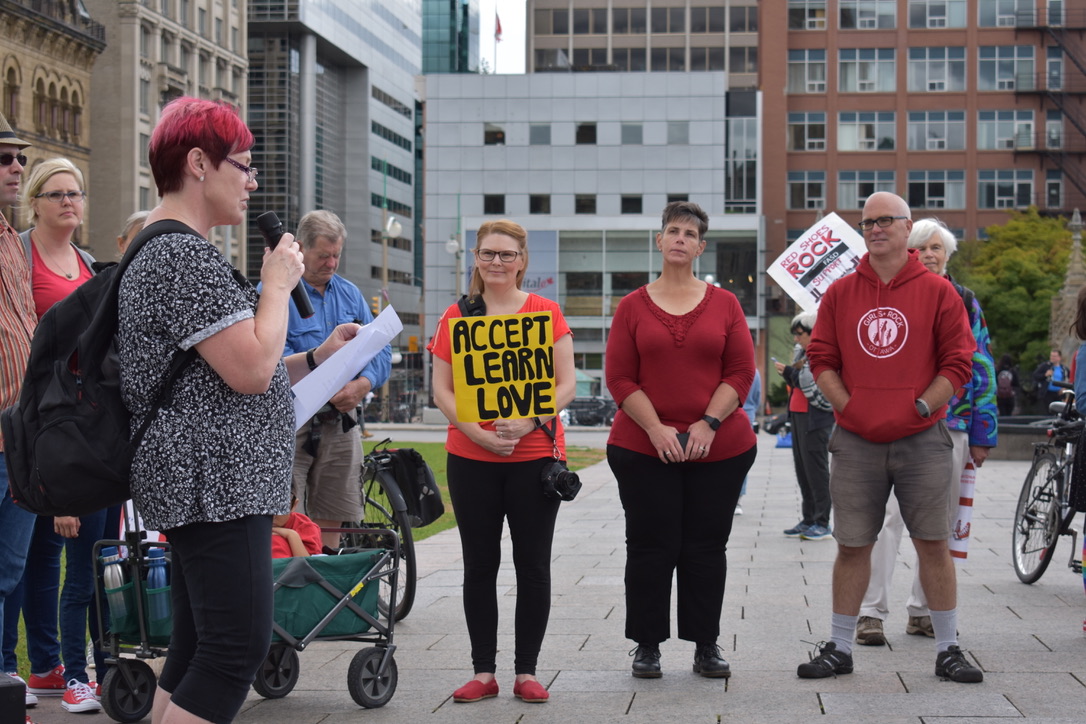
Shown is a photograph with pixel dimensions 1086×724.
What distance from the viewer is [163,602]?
5449 mm

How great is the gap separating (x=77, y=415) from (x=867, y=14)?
78.9m

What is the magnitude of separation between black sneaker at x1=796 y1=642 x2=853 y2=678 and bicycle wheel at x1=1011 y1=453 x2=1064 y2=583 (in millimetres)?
3155

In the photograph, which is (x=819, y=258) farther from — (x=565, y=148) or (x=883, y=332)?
(x=565, y=148)

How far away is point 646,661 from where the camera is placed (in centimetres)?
631

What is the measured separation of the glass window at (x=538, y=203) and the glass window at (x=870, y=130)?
735 inches

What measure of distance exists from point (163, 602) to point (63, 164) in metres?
1.88

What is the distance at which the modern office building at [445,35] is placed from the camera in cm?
15762

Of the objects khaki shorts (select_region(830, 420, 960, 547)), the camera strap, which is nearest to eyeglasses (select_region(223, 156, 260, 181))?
A: the camera strap

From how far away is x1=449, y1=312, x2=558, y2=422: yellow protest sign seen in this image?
6.01m

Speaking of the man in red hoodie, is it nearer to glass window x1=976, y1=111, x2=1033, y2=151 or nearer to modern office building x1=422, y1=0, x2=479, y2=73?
glass window x1=976, y1=111, x2=1033, y2=151

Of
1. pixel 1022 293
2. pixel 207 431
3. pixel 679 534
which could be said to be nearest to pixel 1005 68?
pixel 1022 293

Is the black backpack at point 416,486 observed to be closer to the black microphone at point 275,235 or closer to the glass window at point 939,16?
the black microphone at point 275,235

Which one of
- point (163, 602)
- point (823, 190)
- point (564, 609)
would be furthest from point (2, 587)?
point (823, 190)

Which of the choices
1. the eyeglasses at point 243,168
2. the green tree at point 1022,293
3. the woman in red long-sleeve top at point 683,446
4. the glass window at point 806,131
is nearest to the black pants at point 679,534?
the woman in red long-sleeve top at point 683,446
